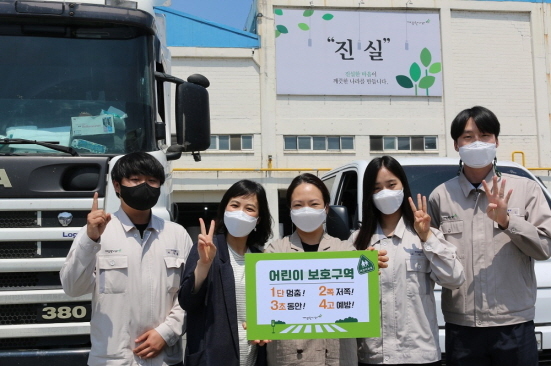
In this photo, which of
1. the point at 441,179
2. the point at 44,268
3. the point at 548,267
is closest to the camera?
the point at 44,268

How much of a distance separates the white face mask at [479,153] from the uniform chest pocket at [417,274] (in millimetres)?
649

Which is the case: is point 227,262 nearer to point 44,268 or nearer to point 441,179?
point 44,268

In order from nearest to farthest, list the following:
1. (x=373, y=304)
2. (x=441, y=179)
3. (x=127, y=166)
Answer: (x=373, y=304) < (x=127, y=166) < (x=441, y=179)

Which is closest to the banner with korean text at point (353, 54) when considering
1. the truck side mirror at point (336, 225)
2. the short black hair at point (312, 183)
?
the truck side mirror at point (336, 225)

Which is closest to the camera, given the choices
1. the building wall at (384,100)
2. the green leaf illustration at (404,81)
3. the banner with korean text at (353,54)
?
the building wall at (384,100)

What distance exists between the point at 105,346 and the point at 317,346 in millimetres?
1169

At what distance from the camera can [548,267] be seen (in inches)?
204

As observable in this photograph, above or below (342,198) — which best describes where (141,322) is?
below

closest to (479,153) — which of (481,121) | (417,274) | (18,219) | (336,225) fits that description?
(481,121)

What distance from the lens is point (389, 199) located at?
335cm

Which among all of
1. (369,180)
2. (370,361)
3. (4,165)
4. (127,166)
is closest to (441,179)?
(369,180)

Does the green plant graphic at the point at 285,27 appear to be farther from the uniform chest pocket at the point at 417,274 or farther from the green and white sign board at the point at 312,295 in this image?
the green and white sign board at the point at 312,295

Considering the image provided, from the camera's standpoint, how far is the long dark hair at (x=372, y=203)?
342 cm

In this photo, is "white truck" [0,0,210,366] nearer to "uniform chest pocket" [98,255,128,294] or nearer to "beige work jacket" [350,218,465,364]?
"uniform chest pocket" [98,255,128,294]
